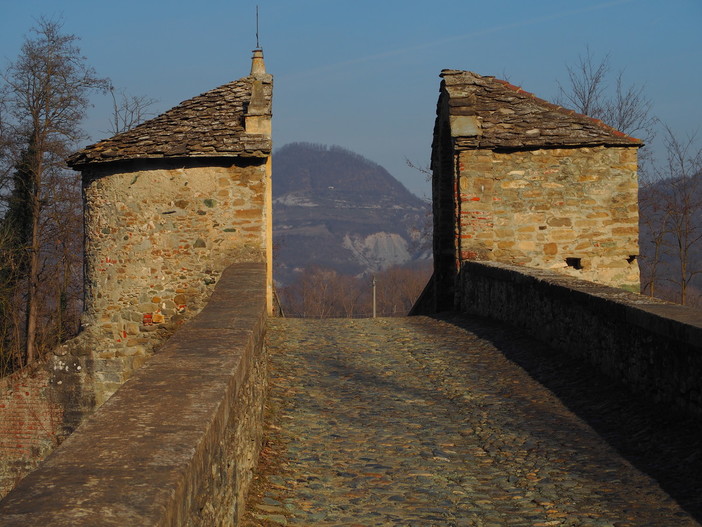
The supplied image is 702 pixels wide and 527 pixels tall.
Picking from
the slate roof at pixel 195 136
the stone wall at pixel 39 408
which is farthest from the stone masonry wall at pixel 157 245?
the stone wall at pixel 39 408

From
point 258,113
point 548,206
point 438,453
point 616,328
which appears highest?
point 258,113

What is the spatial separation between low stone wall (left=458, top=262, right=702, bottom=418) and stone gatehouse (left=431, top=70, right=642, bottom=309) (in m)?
2.28

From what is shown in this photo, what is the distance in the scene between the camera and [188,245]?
12.4m

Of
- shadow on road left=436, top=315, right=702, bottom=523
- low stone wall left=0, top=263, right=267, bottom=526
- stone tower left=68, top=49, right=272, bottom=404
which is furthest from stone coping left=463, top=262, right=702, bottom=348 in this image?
stone tower left=68, top=49, right=272, bottom=404

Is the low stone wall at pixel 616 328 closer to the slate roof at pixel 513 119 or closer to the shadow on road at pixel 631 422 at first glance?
the shadow on road at pixel 631 422

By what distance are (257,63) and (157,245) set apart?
4.64 meters

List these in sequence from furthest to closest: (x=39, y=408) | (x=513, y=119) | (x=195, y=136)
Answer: (x=513, y=119) < (x=39, y=408) < (x=195, y=136)

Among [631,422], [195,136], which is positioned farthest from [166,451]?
[195,136]

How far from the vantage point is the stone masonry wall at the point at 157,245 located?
1236 cm

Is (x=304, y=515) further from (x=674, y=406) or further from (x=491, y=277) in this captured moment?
(x=491, y=277)

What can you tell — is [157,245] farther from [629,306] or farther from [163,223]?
[629,306]

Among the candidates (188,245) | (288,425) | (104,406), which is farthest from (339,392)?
(188,245)

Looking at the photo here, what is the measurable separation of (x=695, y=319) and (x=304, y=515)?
299 cm

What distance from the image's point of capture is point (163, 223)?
41.1 feet
